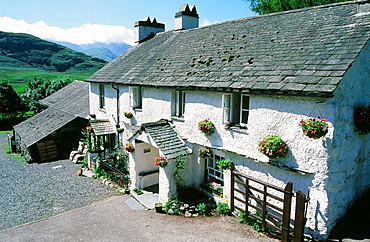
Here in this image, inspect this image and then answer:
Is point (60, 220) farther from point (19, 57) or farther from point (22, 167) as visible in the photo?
point (19, 57)

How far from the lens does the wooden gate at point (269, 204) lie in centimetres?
686

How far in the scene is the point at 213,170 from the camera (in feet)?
33.9

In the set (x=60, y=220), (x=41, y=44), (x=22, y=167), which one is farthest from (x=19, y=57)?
(x=60, y=220)

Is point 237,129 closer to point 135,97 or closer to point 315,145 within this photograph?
point 315,145

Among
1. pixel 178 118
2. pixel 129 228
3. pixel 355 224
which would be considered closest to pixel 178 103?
pixel 178 118

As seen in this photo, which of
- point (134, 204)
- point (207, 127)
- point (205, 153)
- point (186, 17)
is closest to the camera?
point (207, 127)

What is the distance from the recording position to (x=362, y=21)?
26.4 ft

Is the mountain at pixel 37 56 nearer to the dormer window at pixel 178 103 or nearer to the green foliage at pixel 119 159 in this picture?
the green foliage at pixel 119 159

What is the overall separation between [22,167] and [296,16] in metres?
18.8

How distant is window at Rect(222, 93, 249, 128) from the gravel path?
7308mm

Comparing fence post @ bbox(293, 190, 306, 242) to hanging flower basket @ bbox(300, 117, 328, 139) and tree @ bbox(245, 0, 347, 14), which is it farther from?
tree @ bbox(245, 0, 347, 14)

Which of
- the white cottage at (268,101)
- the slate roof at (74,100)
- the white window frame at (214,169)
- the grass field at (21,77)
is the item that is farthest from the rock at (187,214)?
the grass field at (21,77)

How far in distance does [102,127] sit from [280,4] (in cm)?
1575

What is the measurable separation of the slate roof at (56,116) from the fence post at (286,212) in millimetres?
16979
